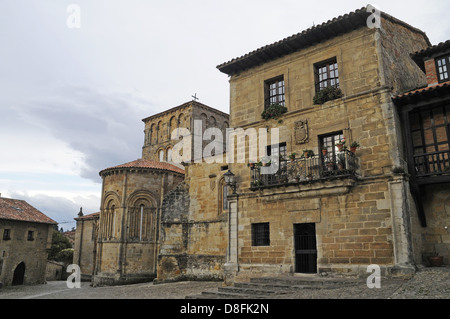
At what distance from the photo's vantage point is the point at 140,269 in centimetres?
2761

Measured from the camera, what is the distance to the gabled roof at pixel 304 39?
46.6 feet

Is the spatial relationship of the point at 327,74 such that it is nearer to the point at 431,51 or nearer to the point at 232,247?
the point at 431,51

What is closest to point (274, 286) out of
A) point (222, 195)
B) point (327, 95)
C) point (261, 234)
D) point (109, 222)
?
point (261, 234)

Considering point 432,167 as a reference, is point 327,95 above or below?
above

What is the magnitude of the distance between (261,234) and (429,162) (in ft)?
23.2

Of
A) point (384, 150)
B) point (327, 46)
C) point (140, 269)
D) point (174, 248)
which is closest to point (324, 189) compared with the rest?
point (384, 150)

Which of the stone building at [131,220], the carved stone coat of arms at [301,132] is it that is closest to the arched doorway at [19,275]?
the stone building at [131,220]

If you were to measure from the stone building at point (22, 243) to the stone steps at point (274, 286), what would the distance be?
25894mm

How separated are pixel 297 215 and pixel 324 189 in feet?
5.22

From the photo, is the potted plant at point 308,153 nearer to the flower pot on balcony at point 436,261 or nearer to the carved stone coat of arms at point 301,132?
the carved stone coat of arms at point 301,132

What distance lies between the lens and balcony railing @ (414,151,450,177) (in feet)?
40.9

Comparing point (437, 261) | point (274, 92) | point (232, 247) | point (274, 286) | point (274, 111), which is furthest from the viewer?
point (274, 92)

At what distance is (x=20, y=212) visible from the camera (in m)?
34.8

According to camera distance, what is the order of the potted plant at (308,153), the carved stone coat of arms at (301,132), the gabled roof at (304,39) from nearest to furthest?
the gabled roof at (304,39) → the potted plant at (308,153) → the carved stone coat of arms at (301,132)
